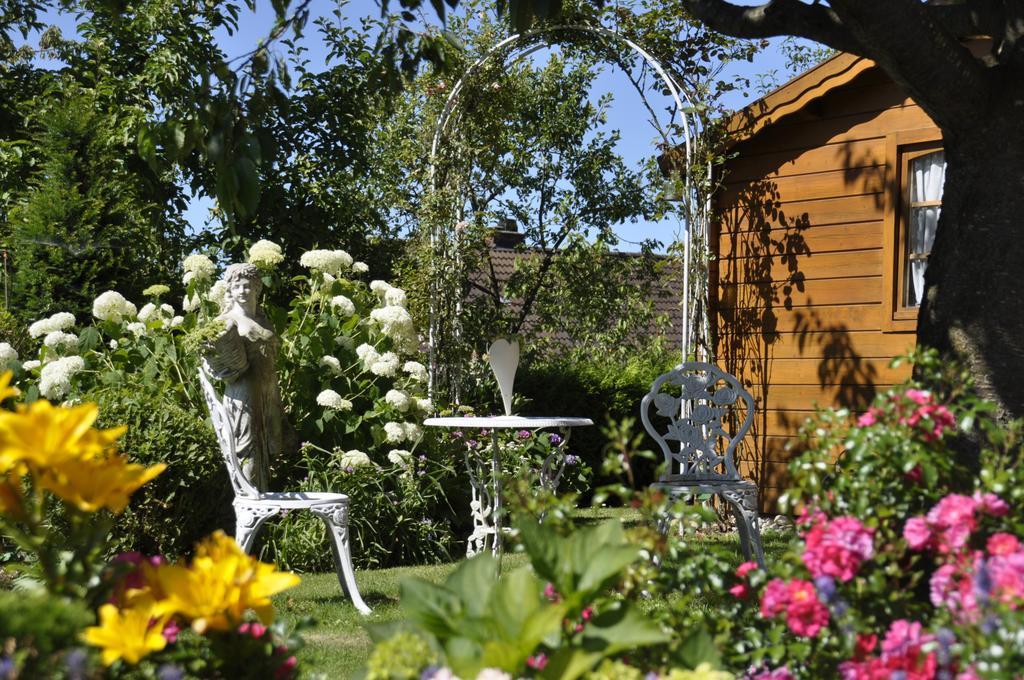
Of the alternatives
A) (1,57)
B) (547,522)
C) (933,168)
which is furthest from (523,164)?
(547,522)

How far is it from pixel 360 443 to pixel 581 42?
3.61 m

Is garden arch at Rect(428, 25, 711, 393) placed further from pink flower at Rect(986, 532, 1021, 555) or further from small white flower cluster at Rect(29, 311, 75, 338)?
pink flower at Rect(986, 532, 1021, 555)

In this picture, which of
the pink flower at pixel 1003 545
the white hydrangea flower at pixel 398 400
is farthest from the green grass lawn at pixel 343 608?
the pink flower at pixel 1003 545

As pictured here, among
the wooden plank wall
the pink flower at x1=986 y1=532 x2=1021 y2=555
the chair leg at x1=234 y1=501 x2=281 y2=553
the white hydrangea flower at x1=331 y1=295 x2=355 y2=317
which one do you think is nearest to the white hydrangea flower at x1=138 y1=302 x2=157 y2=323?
the white hydrangea flower at x1=331 y1=295 x2=355 y2=317

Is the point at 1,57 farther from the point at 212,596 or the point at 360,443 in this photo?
the point at 212,596

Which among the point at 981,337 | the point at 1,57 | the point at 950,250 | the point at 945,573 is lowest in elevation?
the point at 945,573

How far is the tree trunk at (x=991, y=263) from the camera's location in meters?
4.03

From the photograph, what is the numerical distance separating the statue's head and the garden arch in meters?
2.67

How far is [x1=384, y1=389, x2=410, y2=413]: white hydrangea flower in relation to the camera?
6.67 meters

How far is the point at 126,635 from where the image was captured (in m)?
1.55

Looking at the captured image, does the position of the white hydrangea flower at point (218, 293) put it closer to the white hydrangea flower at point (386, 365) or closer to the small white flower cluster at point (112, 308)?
the small white flower cluster at point (112, 308)

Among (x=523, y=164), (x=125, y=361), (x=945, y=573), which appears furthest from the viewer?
(x=523, y=164)

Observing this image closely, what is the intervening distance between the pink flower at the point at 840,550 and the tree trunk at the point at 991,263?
2.34 m

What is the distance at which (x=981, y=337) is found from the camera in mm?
4070
